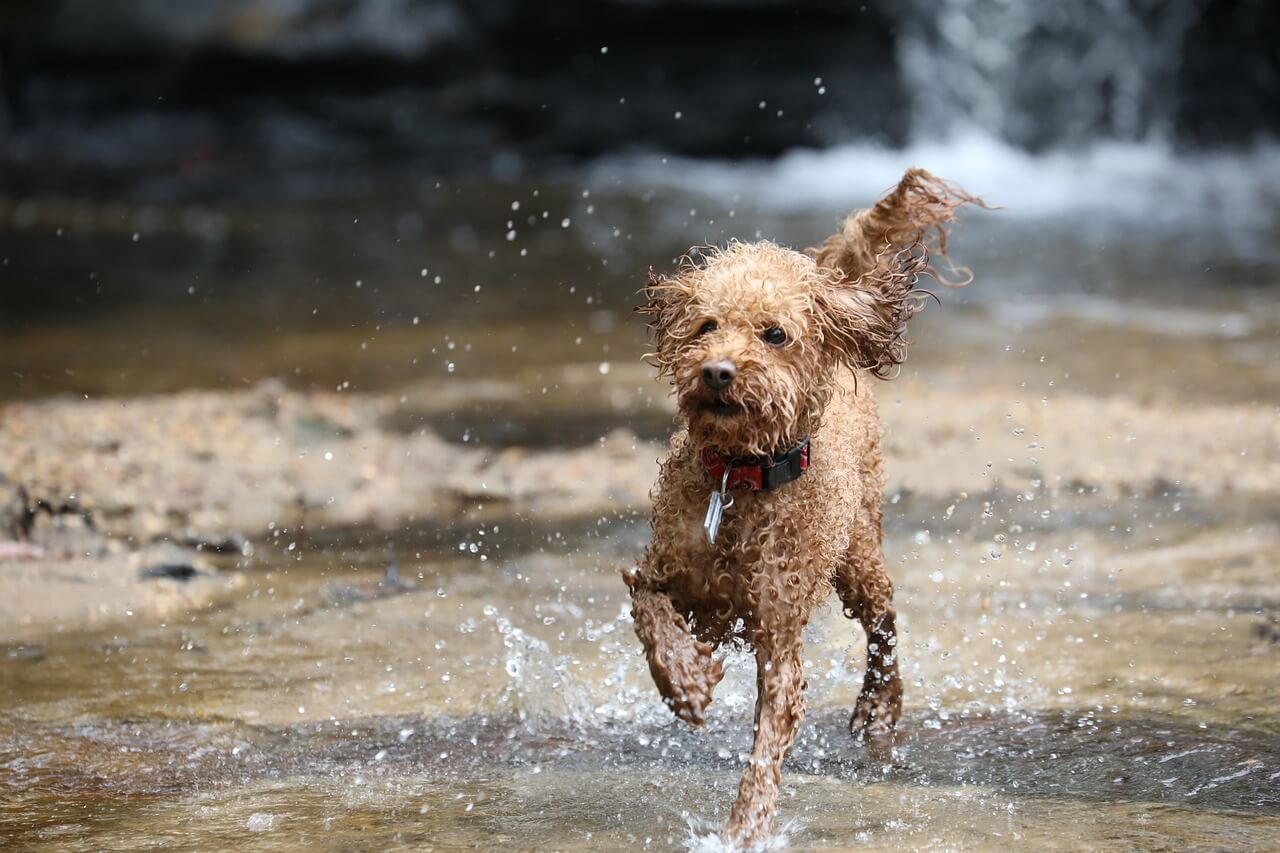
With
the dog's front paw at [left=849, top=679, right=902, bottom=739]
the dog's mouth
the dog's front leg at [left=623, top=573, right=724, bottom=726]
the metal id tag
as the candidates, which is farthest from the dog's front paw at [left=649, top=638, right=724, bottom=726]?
the dog's front paw at [left=849, top=679, right=902, bottom=739]

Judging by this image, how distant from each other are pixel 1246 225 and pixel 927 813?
1302 cm

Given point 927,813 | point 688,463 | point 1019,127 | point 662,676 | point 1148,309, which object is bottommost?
point 927,813

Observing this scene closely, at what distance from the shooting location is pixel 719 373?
352 centimetres

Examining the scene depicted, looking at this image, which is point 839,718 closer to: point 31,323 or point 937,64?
point 31,323

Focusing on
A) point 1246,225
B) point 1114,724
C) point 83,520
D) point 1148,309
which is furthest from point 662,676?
point 1246,225

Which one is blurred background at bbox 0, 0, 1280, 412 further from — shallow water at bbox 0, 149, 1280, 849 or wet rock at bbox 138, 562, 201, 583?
wet rock at bbox 138, 562, 201, 583

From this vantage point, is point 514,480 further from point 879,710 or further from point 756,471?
point 756,471

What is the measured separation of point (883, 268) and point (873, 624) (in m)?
1.15

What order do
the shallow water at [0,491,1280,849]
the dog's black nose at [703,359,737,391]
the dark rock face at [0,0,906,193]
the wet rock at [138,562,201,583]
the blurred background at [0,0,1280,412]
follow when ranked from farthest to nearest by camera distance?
the dark rock face at [0,0,906,193]
the blurred background at [0,0,1280,412]
the wet rock at [138,562,201,583]
the shallow water at [0,491,1280,849]
the dog's black nose at [703,359,737,391]

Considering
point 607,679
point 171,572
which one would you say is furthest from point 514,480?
point 607,679

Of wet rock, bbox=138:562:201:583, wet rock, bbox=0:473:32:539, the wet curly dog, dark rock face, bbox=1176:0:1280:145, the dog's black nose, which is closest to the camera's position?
the dog's black nose

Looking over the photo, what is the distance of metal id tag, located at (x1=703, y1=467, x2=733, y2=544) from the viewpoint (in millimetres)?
3756

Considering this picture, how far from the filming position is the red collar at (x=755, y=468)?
150 inches

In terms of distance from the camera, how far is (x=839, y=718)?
4797 millimetres
